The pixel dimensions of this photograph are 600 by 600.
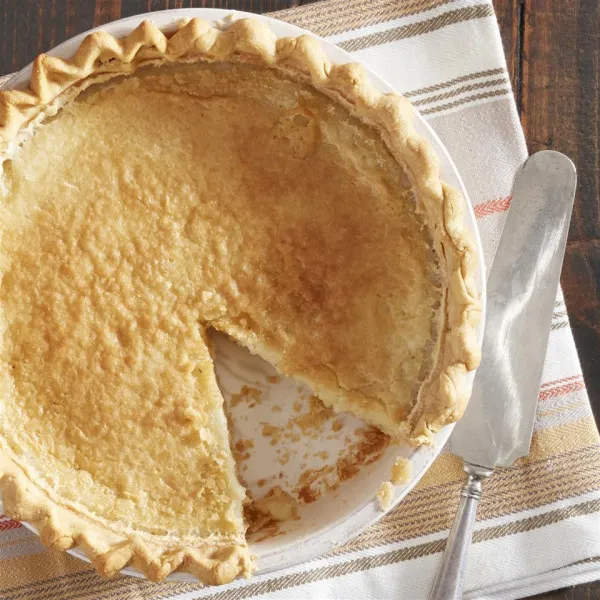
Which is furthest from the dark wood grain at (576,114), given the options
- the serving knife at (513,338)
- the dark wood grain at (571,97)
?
the serving knife at (513,338)

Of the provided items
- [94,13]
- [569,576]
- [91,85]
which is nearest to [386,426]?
[569,576]

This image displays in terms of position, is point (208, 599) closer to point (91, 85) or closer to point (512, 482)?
point (512, 482)

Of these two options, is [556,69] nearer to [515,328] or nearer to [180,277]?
[515,328]

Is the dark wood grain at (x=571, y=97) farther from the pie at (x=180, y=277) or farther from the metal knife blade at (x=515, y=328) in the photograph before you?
the pie at (x=180, y=277)

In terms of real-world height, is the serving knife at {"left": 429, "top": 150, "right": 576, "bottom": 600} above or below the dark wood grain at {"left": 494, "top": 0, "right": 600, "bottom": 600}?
below

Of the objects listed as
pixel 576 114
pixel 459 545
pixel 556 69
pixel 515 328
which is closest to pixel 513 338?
pixel 515 328

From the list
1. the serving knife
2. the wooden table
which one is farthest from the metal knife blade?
the wooden table

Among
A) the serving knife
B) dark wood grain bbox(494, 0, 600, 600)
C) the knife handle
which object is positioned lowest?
the knife handle

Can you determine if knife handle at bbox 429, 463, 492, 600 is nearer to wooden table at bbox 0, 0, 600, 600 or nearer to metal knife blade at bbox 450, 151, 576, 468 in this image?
metal knife blade at bbox 450, 151, 576, 468
